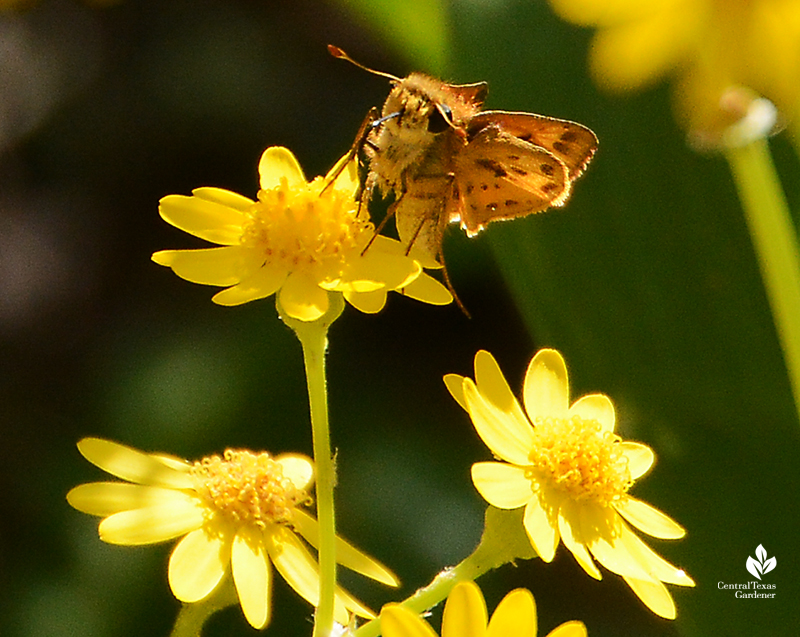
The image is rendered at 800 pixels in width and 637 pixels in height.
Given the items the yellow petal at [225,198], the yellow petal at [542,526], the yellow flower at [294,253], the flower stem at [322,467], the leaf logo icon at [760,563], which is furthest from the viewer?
the leaf logo icon at [760,563]

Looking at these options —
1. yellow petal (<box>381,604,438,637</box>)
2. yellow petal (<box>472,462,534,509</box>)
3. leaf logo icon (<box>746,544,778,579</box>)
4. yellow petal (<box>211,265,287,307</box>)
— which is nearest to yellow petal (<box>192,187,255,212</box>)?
yellow petal (<box>211,265,287,307</box>)

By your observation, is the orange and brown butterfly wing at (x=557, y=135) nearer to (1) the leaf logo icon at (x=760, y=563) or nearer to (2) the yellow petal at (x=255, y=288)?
(2) the yellow petal at (x=255, y=288)

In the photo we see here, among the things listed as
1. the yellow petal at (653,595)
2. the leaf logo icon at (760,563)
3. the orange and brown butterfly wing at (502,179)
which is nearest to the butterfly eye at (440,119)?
the orange and brown butterfly wing at (502,179)

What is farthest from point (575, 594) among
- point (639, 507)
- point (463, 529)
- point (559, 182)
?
point (559, 182)

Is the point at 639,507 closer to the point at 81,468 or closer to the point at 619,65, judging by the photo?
the point at 619,65

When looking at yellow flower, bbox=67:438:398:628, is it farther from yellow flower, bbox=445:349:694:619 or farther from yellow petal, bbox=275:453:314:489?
yellow flower, bbox=445:349:694:619

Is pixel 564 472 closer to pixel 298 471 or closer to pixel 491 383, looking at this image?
pixel 491 383
